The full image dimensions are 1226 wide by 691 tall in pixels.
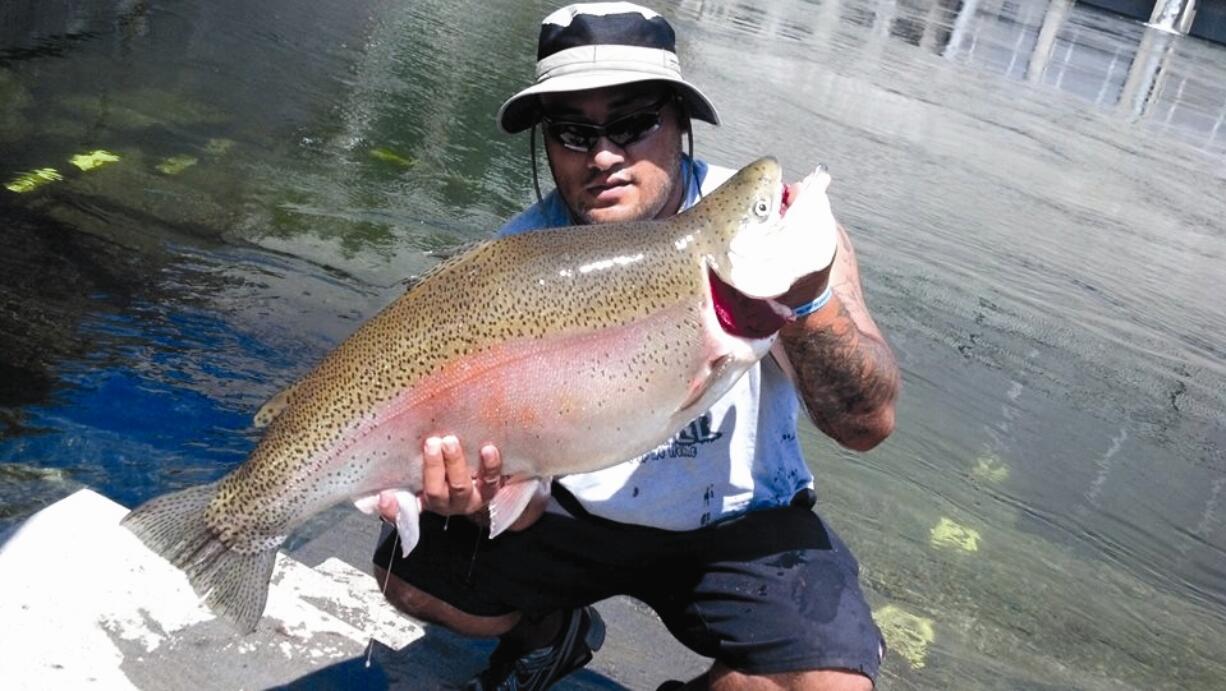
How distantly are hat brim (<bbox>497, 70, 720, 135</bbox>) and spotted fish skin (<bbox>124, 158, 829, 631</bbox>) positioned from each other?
57cm

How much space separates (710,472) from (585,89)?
1.22 meters

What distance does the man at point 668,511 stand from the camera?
9.96 feet

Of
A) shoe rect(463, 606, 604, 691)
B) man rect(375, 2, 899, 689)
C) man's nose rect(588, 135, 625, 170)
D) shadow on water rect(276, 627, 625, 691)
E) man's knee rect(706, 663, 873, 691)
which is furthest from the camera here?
shoe rect(463, 606, 604, 691)

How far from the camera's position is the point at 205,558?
2.73 meters

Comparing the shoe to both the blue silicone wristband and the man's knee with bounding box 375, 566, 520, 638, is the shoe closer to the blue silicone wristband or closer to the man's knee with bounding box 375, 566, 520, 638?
the man's knee with bounding box 375, 566, 520, 638

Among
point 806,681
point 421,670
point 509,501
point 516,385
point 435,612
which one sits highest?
point 516,385

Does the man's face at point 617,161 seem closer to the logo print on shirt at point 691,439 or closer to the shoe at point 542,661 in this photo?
the logo print on shirt at point 691,439

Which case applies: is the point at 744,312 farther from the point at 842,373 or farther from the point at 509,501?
the point at 509,501

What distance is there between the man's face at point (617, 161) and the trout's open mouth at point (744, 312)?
63 centimetres

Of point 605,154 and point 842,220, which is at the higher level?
point 605,154

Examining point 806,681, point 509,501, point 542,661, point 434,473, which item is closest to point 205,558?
point 434,473

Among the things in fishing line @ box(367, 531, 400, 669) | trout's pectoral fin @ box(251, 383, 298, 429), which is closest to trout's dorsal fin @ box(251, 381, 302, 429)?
trout's pectoral fin @ box(251, 383, 298, 429)

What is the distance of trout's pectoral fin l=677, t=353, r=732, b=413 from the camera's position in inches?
104

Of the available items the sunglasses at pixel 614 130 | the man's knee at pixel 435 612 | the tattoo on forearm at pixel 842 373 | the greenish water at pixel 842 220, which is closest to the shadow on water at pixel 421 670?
the man's knee at pixel 435 612
